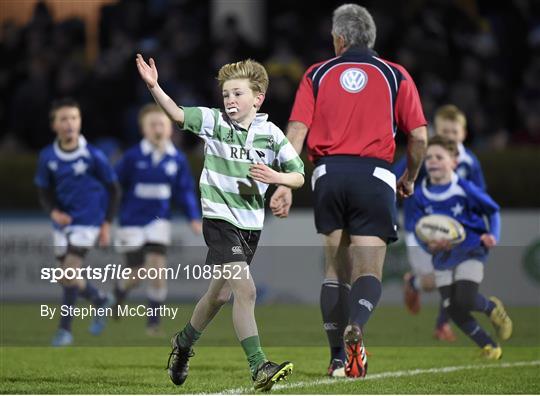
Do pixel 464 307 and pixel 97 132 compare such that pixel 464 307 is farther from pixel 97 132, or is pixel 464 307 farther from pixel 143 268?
pixel 97 132

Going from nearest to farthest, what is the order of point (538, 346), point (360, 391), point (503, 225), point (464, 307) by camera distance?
point (360, 391) < point (464, 307) < point (538, 346) < point (503, 225)

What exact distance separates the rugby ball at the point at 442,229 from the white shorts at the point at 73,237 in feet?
10.6

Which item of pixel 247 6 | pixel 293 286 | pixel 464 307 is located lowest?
pixel 293 286

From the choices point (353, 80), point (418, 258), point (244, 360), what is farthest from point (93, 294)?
point (353, 80)

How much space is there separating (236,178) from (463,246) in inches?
135

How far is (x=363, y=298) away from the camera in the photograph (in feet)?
27.2

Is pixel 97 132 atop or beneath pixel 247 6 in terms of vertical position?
beneath

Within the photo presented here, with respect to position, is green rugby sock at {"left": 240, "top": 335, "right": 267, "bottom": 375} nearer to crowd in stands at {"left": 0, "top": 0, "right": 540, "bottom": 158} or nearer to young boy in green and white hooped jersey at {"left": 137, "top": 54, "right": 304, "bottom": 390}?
young boy in green and white hooped jersey at {"left": 137, "top": 54, "right": 304, "bottom": 390}

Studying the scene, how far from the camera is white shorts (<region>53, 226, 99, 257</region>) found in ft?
39.4

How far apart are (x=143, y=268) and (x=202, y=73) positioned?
5.91m

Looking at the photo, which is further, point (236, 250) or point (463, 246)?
point (463, 246)

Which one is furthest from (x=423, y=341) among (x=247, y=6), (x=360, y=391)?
(x=247, y=6)

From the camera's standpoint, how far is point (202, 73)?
1878 centimetres

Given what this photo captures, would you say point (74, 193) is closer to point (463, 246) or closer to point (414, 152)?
point (463, 246)
